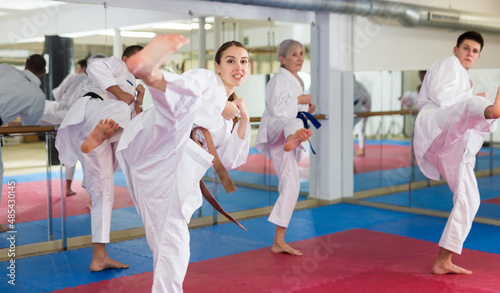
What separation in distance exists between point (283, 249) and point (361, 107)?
113 inches

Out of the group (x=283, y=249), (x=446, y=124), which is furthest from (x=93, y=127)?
(x=446, y=124)

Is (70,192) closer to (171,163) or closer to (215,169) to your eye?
(215,169)

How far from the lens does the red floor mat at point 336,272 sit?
12.2 feet

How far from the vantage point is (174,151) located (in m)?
2.54

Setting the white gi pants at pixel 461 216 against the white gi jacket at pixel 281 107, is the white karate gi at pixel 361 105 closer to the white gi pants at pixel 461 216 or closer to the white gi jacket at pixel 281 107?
the white gi jacket at pixel 281 107

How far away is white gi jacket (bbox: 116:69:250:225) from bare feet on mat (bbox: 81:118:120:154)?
909mm

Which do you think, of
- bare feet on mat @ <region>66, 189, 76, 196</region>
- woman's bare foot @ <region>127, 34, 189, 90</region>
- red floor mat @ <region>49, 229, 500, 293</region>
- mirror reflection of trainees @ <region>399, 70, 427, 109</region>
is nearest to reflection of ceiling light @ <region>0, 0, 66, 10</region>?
bare feet on mat @ <region>66, 189, 76, 196</region>

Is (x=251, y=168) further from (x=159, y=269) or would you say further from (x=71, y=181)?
(x=159, y=269)

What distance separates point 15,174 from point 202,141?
2.61m

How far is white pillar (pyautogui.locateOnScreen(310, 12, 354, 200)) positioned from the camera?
6695 millimetres

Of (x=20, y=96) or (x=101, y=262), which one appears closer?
(x=101, y=262)

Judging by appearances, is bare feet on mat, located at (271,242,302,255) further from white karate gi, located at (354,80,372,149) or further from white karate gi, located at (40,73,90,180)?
white karate gi, located at (354,80,372,149)

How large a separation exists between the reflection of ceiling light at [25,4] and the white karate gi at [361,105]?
141 inches

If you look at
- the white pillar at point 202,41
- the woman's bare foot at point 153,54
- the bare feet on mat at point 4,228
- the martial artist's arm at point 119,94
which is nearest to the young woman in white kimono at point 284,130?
the white pillar at point 202,41
